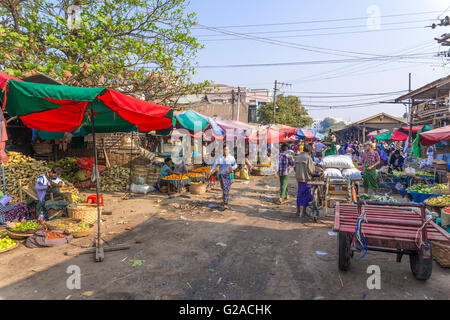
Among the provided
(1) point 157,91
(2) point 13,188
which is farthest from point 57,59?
(2) point 13,188

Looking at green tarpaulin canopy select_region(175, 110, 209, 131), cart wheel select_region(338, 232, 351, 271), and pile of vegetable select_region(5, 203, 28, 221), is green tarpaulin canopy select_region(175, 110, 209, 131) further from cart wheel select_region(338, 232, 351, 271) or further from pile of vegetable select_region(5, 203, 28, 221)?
Answer: cart wheel select_region(338, 232, 351, 271)

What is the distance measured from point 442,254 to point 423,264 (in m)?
1.02

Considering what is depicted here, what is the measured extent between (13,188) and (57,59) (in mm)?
4618

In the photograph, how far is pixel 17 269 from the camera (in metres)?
4.23

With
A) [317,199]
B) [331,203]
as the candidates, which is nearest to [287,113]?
[317,199]

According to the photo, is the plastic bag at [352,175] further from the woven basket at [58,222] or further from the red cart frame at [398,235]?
the woven basket at [58,222]

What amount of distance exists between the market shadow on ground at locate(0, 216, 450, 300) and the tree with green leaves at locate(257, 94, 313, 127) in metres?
30.8

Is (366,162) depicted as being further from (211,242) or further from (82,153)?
(82,153)

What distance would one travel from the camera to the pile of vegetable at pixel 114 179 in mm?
10789

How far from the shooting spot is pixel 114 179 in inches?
436

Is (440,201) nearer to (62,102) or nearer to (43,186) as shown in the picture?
(62,102)

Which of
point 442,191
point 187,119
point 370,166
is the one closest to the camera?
point 442,191

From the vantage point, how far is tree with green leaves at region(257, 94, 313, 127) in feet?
116

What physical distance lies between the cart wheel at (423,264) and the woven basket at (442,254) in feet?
2.69
